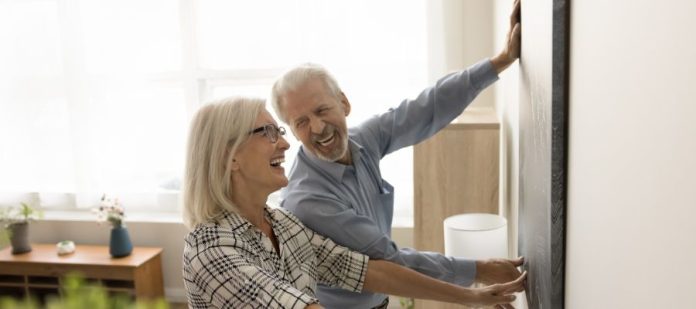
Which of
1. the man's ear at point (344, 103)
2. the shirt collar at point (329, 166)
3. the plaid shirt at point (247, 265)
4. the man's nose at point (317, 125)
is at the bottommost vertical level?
the plaid shirt at point (247, 265)

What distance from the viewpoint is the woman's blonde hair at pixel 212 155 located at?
4.87ft

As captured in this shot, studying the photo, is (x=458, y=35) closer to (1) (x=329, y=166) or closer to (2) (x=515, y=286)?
(1) (x=329, y=166)

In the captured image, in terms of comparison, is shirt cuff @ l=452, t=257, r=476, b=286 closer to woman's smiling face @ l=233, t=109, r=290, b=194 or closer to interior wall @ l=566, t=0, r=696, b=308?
woman's smiling face @ l=233, t=109, r=290, b=194

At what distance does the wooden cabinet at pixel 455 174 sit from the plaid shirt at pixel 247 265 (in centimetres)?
114

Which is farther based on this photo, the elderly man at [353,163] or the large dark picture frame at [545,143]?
the elderly man at [353,163]

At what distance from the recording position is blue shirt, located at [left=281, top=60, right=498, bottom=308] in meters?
1.82

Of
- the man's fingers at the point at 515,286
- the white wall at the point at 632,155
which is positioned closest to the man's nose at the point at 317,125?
the man's fingers at the point at 515,286

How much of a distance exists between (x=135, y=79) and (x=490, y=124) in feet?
8.50

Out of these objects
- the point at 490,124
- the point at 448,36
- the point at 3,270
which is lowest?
the point at 3,270

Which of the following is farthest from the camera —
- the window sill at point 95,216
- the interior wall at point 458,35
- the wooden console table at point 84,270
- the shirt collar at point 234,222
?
the window sill at point 95,216

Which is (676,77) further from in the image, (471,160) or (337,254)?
(471,160)

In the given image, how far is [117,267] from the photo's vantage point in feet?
13.1

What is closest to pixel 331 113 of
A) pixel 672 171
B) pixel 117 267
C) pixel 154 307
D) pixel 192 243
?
pixel 192 243

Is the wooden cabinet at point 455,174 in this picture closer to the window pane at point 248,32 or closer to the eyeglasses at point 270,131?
the eyeglasses at point 270,131
